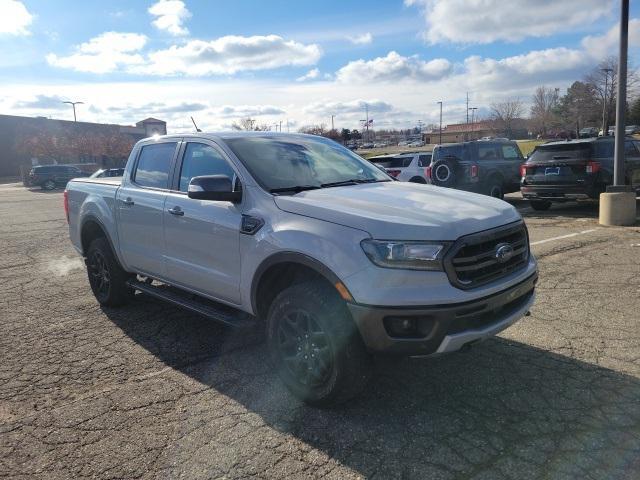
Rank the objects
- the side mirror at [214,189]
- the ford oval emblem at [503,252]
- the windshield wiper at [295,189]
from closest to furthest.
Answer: the ford oval emblem at [503,252], the side mirror at [214,189], the windshield wiper at [295,189]

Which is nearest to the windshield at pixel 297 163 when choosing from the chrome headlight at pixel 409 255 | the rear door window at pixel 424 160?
the chrome headlight at pixel 409 255

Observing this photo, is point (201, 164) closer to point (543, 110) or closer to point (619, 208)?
point (619, 208)

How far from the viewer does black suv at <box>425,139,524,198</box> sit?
1316 cm

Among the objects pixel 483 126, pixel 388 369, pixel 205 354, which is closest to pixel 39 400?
pixel 205 354

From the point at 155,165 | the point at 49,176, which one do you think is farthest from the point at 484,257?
the point at 49,176

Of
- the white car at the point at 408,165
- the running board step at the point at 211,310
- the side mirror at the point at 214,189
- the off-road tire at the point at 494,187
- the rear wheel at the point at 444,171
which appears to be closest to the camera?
the side mirror at the point at 214,189

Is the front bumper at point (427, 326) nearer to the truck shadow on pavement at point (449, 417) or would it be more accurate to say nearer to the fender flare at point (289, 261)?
the fender flare at point (289, 261)

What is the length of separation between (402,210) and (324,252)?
1.85 ft

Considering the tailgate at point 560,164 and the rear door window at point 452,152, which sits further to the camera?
the rear door window at point 452,152

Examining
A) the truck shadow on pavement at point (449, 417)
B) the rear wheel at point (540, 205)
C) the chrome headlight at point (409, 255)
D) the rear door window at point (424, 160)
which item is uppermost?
the rear door window at point (424, 160)

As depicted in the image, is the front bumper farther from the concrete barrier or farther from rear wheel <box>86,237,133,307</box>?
the concrete barrier

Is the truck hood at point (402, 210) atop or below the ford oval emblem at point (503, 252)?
atop

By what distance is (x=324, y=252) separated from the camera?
3180 mm

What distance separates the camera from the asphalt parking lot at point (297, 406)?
2.90 m
